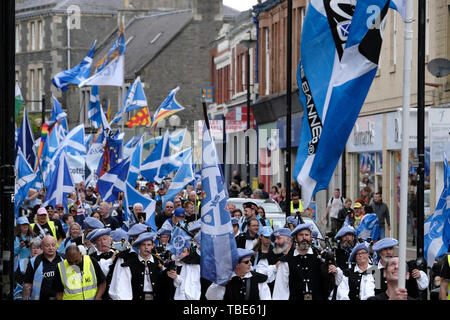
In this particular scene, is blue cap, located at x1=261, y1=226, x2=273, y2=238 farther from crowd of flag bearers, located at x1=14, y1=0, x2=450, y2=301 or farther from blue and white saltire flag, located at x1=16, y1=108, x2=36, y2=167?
blue and white saltire flag, located at x1=16, y1=108, x2=36, y2=167

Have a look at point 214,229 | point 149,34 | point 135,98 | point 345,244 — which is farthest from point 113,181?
point 149,34

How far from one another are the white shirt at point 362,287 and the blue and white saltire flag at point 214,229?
1.38 m

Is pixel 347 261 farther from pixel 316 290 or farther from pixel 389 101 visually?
pixel 389 101

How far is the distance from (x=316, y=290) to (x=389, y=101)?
19.5 metres

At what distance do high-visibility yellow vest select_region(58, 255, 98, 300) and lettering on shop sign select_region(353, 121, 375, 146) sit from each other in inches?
837

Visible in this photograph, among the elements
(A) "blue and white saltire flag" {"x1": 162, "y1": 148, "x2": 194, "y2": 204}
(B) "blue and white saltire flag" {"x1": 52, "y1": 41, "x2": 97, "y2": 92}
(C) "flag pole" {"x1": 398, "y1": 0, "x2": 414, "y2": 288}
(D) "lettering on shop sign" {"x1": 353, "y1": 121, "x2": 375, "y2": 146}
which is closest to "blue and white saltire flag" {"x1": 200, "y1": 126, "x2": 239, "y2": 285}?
(C) "flag pole" {"x1": 398, "y1": 0, "x2": 414, "y2": 288}

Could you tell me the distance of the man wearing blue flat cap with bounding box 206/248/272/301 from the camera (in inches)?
471

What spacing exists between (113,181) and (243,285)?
517 inches

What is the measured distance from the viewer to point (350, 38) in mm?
12125

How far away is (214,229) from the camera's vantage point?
12.3 metres

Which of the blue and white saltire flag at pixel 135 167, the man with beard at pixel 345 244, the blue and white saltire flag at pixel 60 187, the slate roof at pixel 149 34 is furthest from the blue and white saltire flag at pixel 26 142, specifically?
the slate roof at pixel 149 34

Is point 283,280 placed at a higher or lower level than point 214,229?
lower

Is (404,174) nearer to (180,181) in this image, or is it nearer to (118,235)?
(118,235)
